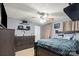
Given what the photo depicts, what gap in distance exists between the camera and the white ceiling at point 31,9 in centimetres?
154

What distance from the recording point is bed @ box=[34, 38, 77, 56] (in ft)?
4.72

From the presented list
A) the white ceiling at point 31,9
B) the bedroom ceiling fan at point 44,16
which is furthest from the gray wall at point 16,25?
the bedroom ceiling fan at point 44,16

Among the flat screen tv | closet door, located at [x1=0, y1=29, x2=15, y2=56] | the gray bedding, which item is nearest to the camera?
closet door, located at [x1=0, y1=29, x2=15, y2=56]

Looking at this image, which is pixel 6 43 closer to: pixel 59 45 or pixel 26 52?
pixel 26 52

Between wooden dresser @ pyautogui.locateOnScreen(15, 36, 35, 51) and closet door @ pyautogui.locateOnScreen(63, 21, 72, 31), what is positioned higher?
closet door @ pyautogui.locateOnScreen(63, 21, 72, 31)

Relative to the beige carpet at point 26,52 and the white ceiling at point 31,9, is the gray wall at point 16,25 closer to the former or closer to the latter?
the white ceiling at point 31,9

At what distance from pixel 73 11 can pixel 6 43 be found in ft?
3.80

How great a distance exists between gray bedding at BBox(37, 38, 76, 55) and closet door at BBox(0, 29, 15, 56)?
1.49 ft

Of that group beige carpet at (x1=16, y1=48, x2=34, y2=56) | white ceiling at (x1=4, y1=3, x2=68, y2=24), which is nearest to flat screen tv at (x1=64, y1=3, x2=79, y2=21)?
white ceiling at (x1=4, y1=3, x2=68, y2=24)

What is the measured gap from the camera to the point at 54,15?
1623 mm

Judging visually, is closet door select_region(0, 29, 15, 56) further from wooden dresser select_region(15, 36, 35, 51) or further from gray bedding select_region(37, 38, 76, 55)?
gray bedding select_region(37, 38, 76, 55)

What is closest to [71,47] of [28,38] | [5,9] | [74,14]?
[74,14]

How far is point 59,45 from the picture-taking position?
1.53 meters

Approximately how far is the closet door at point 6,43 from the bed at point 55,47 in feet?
1.33
